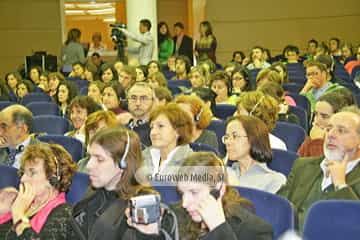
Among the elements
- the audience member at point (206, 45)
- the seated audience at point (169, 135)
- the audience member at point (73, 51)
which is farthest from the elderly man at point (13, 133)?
the audience member at point (206, 45)

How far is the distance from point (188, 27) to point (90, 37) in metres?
2.49

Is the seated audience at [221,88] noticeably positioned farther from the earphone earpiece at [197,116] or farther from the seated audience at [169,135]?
the seated audience at [169,135]

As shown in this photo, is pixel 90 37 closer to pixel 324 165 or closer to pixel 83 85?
pixel 83 85

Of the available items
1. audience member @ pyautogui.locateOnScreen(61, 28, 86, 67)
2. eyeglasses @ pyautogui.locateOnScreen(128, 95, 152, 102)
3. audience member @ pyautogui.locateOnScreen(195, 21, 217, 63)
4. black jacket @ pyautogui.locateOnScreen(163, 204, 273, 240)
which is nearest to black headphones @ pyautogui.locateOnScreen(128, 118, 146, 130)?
eyeglasses @ pyautogui.locateOnScreen(128, 95, 152, 102)

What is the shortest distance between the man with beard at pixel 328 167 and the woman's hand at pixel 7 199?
1.37m

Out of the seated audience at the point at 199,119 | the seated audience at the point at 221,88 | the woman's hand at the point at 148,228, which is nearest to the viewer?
the woman's hand at the point at 148,228

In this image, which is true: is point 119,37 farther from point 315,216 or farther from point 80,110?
point 315,216

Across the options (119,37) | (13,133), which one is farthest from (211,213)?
(119,37)

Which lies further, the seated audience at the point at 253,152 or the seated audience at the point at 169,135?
the seated audience at the point at 169,135

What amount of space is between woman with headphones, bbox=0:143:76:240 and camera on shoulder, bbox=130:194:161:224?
2.94 feet

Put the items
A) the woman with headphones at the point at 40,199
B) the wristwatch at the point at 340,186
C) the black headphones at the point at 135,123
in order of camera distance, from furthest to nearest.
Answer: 1. the black headphones at the point at 135,123
2. the wristwatch at the point at 340,186
3. the woman with headphones at the point at 40,199

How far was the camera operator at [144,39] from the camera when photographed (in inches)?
408

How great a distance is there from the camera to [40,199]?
3.10 meters

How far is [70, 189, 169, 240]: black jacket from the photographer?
2.58m
